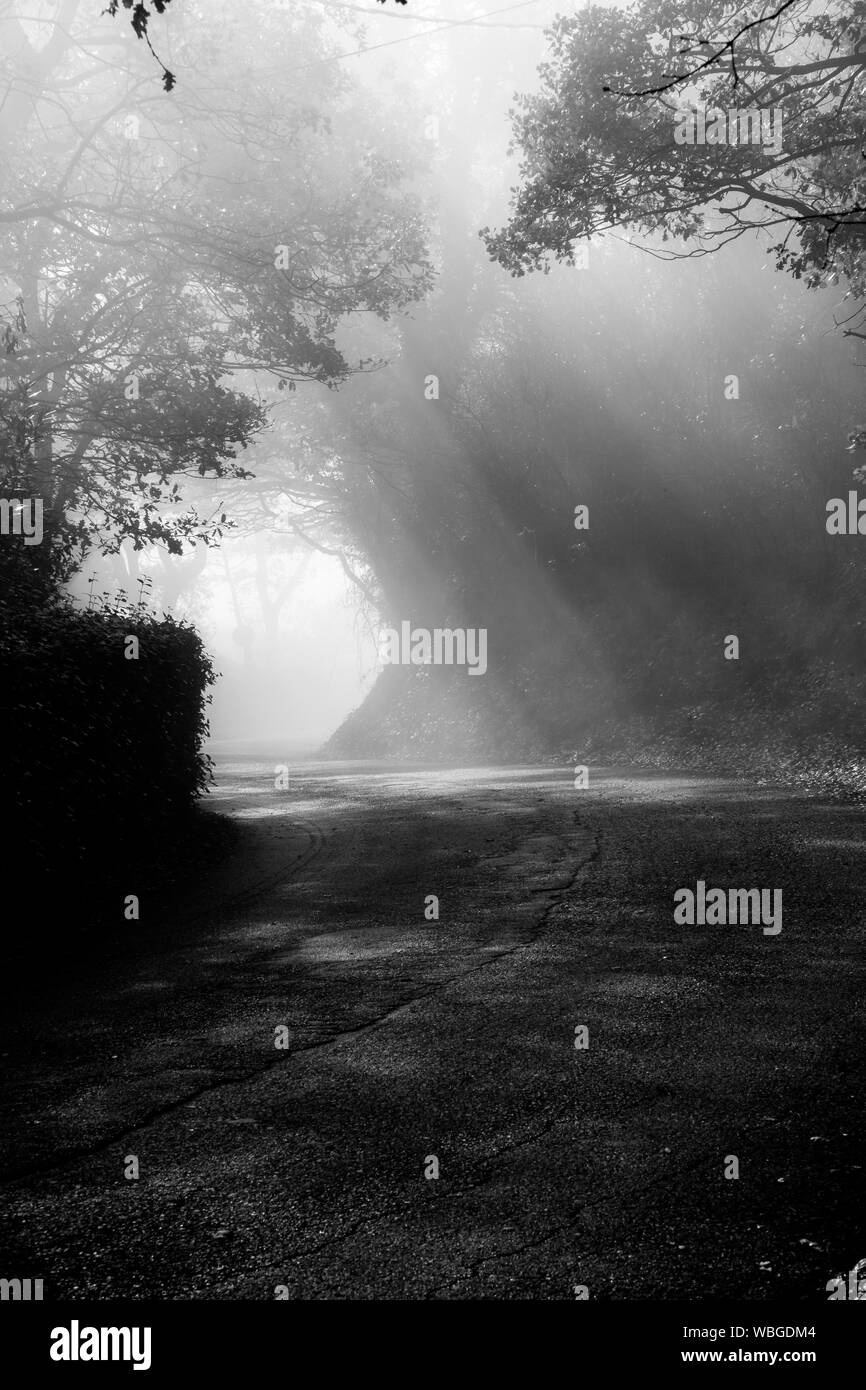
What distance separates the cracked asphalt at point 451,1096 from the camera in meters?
3.10

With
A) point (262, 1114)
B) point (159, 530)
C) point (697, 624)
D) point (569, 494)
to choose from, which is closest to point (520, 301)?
point (569, 494)

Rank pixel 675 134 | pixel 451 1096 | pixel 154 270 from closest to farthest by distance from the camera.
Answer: pixel 451 1096 → pixel 675 134 → pixel 154 270

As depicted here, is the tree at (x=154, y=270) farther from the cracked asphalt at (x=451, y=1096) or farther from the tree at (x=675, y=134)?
the cracked asphalt at (x=451, y=1096)

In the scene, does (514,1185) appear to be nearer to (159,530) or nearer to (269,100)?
(159,530)

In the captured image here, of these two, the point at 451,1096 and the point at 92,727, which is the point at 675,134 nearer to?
the point at 92,727

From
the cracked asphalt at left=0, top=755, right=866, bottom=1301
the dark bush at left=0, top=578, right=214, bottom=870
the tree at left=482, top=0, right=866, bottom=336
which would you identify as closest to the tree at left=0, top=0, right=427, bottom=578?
the dark bush at left=0, top=578, right=214, bottom=870

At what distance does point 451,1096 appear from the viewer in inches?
170

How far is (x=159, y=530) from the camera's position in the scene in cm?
1482

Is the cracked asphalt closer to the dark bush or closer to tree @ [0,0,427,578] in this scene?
the dark bush

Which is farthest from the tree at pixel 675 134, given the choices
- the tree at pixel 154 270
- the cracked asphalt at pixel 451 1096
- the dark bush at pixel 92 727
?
the cracked asphalt at pixel 451 1096

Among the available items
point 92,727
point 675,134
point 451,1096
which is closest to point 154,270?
point 675,134

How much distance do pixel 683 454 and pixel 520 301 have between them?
6.56m

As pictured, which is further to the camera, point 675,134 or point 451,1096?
point 675,134

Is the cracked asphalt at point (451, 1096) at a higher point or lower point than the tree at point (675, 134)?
lower
